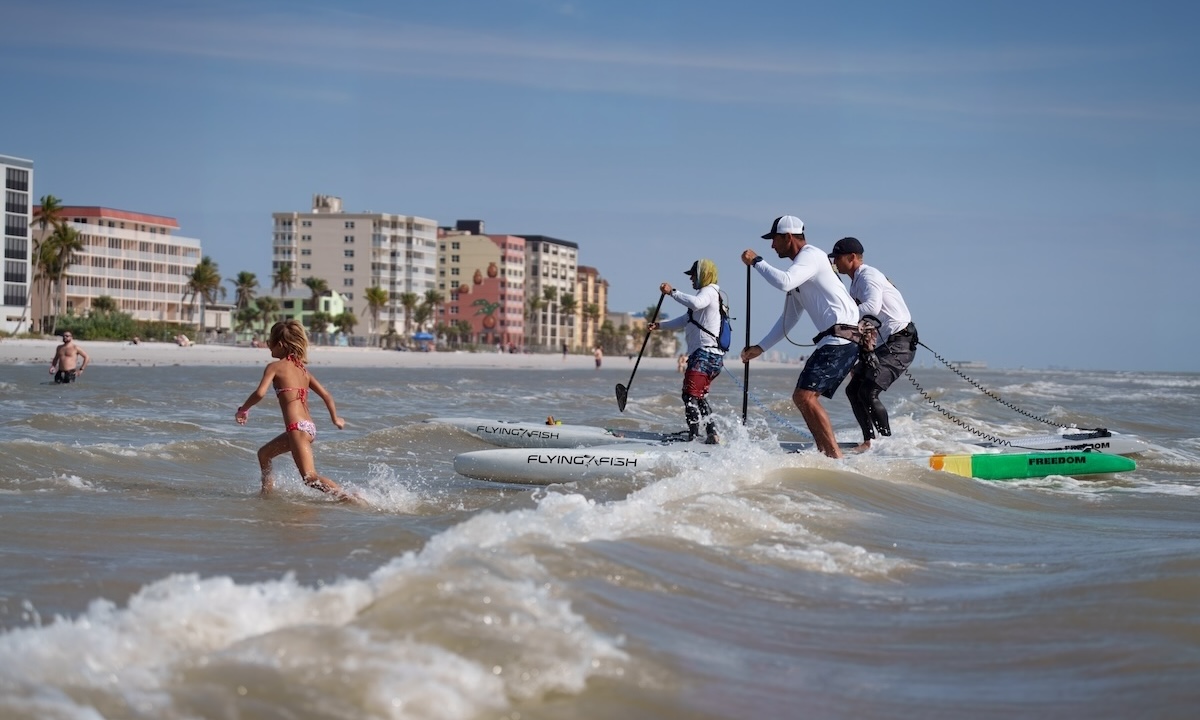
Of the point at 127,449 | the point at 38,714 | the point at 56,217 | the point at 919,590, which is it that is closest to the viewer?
the point at 38,714

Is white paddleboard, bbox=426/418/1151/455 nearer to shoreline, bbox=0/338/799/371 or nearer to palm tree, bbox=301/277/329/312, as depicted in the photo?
shoreline, bbox=0/338/799/371

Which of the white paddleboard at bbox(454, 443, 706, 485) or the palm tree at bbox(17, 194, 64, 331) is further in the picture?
the palm tree at bbox(17, 194, 64, 331)

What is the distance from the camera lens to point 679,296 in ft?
37.7

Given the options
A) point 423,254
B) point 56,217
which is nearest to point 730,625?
point 56,217

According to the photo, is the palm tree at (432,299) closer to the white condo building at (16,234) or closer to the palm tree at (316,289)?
the palm tree at (316,289)

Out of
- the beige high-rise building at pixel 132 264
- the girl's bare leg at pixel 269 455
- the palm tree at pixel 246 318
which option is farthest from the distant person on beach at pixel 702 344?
the palm tree at pixel 246 318

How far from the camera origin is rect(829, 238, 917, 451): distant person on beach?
10.9 metres

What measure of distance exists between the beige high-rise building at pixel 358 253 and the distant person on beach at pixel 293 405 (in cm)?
15942

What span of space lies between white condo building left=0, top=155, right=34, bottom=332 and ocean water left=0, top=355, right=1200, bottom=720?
102042 mm

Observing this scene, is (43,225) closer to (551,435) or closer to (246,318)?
(246,318)

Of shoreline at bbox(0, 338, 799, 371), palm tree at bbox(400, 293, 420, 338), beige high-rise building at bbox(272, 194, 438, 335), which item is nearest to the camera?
shoreline at bbox(0, 338, 799, 371)

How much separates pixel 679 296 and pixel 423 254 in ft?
543

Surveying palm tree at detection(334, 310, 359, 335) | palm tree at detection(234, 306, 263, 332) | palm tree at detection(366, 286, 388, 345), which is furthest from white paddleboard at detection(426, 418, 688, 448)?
palm tree at detection(366, 286, 388, 345)

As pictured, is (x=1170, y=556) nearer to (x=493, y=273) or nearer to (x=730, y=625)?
(x=730, y=625)
